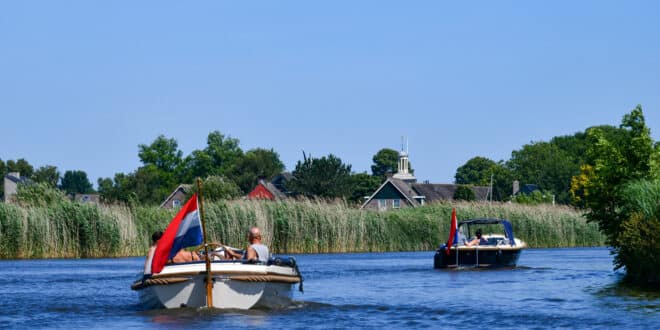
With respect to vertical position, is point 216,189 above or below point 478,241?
above

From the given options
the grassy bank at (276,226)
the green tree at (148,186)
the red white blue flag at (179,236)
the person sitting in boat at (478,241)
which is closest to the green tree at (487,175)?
the green tree at (148,186)

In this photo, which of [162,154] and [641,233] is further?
[162,154]

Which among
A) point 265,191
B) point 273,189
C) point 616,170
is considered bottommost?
point 616,170

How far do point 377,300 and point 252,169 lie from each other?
136093 mm

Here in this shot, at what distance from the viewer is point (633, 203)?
36281 mm

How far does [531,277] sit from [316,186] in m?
85.7

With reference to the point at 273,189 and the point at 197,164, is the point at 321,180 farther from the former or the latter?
the point at 197,164

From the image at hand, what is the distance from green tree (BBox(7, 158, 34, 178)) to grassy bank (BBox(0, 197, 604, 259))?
136119 millimetres

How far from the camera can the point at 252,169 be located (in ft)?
545

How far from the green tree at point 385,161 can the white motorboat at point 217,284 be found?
160831mm

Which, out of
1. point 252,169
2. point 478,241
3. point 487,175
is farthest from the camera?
point 487,175

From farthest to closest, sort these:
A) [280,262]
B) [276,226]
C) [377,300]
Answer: [276,226], [377,300], [280,262]

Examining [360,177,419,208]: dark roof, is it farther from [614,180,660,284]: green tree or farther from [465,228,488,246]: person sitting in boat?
[614,180,660,284]: green tree

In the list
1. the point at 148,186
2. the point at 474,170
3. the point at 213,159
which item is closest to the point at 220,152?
the point at 213,159
